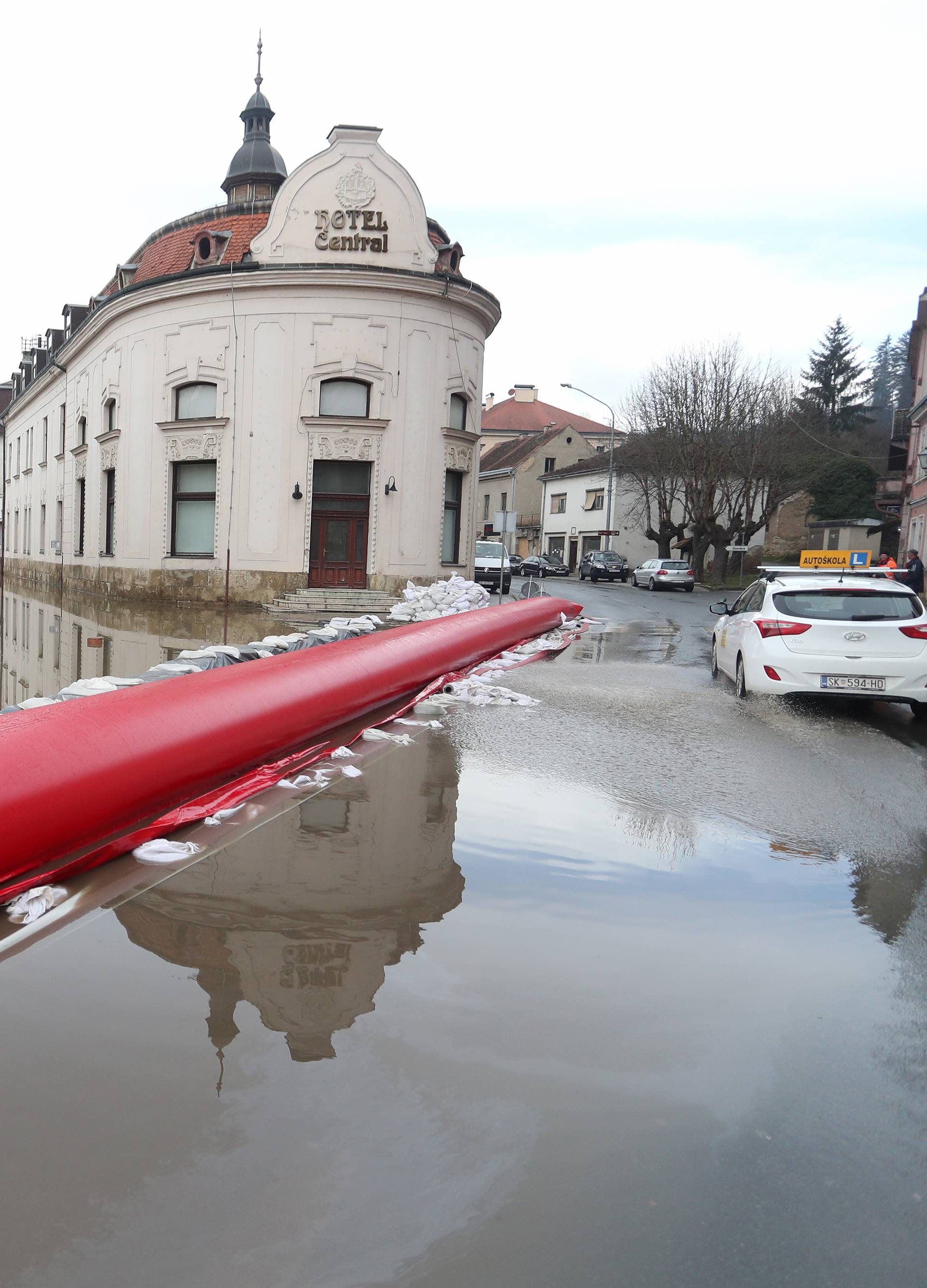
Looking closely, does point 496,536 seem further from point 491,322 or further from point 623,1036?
point 623,1036

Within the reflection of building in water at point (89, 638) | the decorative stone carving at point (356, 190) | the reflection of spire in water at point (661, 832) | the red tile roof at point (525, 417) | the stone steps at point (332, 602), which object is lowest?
the reflection of building in water at point (89, 638)

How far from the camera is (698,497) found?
47.1 m

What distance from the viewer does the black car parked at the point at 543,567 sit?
55250 mm

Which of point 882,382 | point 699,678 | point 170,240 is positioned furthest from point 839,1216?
point 882,382

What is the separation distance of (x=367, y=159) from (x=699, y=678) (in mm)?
18020

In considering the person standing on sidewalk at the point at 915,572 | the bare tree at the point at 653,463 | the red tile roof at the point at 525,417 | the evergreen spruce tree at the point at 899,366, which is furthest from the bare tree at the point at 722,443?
the evergreen spruce tree at the point at 899,366

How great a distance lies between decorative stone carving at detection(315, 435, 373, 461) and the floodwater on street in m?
20.1

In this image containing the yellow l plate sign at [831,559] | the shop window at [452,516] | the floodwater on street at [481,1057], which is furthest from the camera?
the shop window at [452,516]

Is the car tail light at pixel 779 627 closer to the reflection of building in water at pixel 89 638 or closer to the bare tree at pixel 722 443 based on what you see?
the reflection of building in water at pixel 89 638

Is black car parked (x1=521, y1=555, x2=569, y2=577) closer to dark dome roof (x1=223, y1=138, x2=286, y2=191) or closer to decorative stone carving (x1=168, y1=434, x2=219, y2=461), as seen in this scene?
dark dome roof (x1=223, y1=138, x2=286, y2=191)

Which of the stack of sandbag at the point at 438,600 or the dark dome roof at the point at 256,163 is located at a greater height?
the dark dome roof at the point at 256,163

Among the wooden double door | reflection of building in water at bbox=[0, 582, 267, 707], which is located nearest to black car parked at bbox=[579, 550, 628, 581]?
the wooden double door

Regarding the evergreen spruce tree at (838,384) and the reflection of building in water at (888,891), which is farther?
the evergreen spruce tree at (838,384)

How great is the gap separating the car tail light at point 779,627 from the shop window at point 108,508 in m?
25.1
